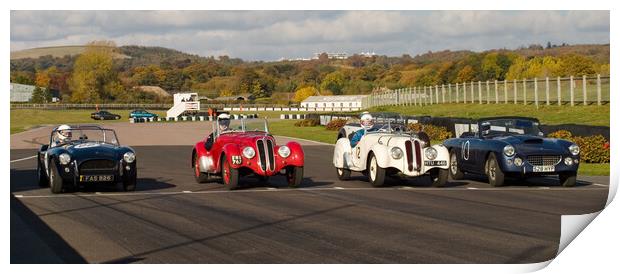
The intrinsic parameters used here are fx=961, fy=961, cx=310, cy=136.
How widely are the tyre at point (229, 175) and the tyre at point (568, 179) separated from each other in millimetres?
6924

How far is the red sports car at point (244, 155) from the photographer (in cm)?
1995

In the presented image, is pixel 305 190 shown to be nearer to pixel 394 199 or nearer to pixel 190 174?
pixel 394 199

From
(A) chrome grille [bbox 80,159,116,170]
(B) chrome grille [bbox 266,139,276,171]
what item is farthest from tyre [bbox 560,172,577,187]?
(A) chrome grille [bbox 80,159,116,170]

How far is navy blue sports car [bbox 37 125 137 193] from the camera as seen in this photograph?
1908 centimetres

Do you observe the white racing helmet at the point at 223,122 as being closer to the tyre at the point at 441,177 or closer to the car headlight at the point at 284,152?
the car headlight at the point at 284,152

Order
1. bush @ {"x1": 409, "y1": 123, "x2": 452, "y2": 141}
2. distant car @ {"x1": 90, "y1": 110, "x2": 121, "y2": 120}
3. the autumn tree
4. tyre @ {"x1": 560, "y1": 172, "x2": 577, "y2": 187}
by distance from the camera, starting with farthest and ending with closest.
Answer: the autumn tree
distant car @ {"x1": 90, "y1": 110, "x2": 121, "y2": 120}
bush @ {"x1": 409, "y1": 123, "x2": 452, "y2": 141}
tyre @ {"x1": 560, "y1": 172, "x2": 577, "y2": 187}

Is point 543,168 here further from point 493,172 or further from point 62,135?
point 62,135

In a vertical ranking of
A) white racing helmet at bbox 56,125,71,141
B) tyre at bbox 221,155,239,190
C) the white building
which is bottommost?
tyre at bbox 221,155,239,190

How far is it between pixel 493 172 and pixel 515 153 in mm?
826

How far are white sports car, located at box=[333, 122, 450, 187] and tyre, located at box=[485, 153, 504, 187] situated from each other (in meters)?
0.98

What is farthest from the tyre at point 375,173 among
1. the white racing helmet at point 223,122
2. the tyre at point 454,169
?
Result: the white racing helmet at point 223,122

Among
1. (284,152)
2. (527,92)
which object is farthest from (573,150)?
(527,92)

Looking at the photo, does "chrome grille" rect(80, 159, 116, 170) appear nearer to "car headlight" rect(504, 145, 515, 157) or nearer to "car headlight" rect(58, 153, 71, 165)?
"car headlight" rect(58, 153, 71, 165)

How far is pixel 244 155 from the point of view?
1994cm
